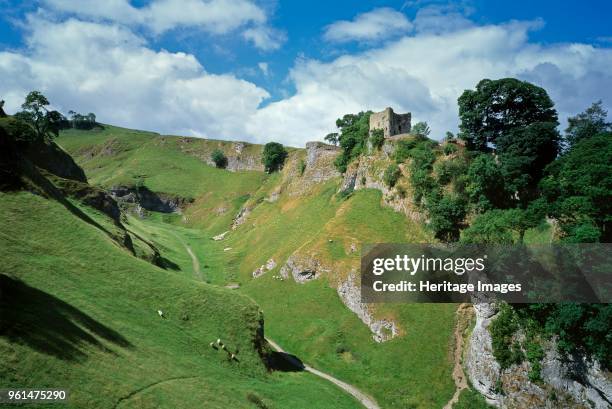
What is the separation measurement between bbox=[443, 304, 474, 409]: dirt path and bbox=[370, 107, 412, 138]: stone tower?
3953 cm

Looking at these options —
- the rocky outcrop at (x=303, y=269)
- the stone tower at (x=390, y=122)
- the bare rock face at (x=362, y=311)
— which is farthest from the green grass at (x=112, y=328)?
the stone tower at (x=390, y=122)

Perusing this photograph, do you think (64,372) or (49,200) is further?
(49,200)

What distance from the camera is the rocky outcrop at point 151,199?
158 metres

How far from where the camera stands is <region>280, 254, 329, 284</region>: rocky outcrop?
2744 inches

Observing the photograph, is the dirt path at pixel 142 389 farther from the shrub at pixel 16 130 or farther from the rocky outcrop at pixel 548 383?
the shrub at pixel 16 130

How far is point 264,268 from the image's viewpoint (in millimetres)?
81312

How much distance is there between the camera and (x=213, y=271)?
88.3 m

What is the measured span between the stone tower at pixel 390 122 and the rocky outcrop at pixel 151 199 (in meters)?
102

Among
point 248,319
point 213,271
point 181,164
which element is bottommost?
point 248,319

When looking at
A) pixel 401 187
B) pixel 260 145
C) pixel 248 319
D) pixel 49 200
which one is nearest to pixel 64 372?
pixel 248 319

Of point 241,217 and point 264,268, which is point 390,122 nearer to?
point 264,268

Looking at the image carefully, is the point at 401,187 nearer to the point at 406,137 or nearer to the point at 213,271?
the point at 406,137

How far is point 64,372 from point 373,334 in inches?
1516

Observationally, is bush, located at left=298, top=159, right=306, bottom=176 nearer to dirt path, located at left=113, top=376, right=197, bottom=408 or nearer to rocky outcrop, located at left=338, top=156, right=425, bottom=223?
rocky outcrop, located at left=338, top=156, right=425, bottom=223
